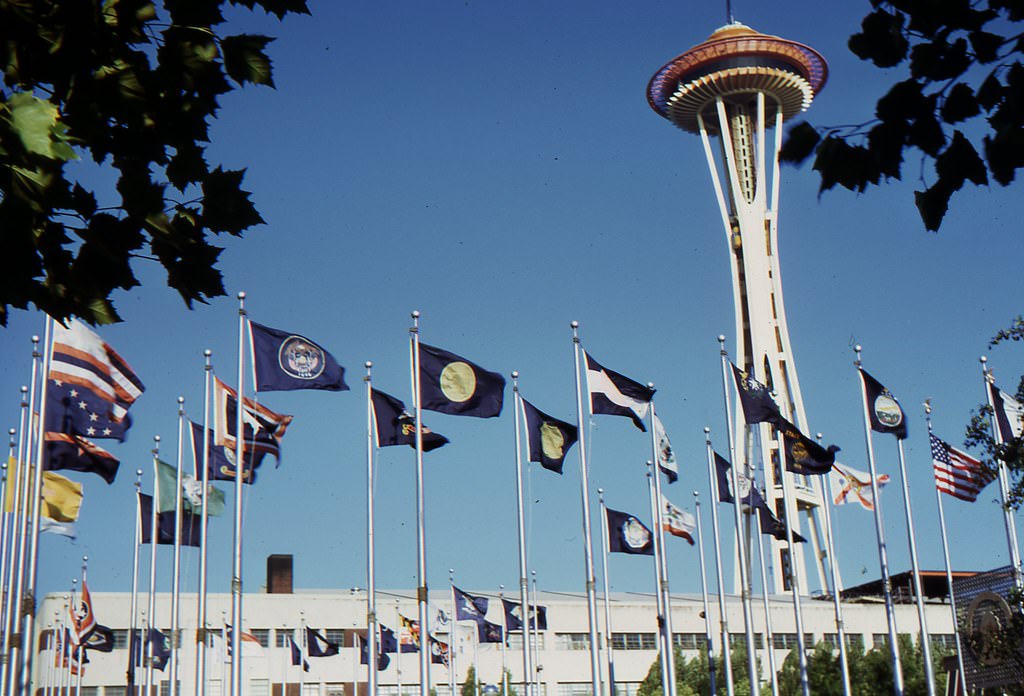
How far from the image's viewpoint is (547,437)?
109 feet

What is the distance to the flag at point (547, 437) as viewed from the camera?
32969 millimetres

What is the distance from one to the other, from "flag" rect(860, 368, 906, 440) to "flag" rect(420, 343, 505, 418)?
14.1 m

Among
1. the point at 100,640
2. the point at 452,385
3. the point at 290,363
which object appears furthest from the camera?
the point at 100,640

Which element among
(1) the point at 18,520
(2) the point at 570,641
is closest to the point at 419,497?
(1) the point at 18,520

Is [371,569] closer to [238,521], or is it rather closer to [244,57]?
[238,521]

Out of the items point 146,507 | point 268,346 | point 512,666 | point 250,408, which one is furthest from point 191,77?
point 512,666

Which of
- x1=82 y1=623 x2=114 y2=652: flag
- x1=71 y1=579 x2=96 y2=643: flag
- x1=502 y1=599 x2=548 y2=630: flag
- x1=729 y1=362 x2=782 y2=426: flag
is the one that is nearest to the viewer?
x1=729 y1=362 x2=782 y2=426: flag

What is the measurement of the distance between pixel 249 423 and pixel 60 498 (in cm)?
514

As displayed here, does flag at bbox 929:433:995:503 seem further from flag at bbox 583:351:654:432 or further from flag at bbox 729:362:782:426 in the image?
flag at bbox 583:351:654:432

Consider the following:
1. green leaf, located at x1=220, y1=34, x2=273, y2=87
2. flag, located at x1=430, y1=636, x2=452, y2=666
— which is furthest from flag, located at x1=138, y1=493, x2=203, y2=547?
green leaf, located at x1=220, y1=34, x2=273, y2=87

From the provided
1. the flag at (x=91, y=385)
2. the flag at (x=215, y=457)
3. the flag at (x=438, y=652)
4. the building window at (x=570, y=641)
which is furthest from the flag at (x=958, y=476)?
the building window at (x=570, y=641)

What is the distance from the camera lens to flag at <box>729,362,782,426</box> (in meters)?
35.7

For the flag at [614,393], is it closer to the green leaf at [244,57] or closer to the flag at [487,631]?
the flag at [487,631]

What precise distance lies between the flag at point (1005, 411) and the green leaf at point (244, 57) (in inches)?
1216
